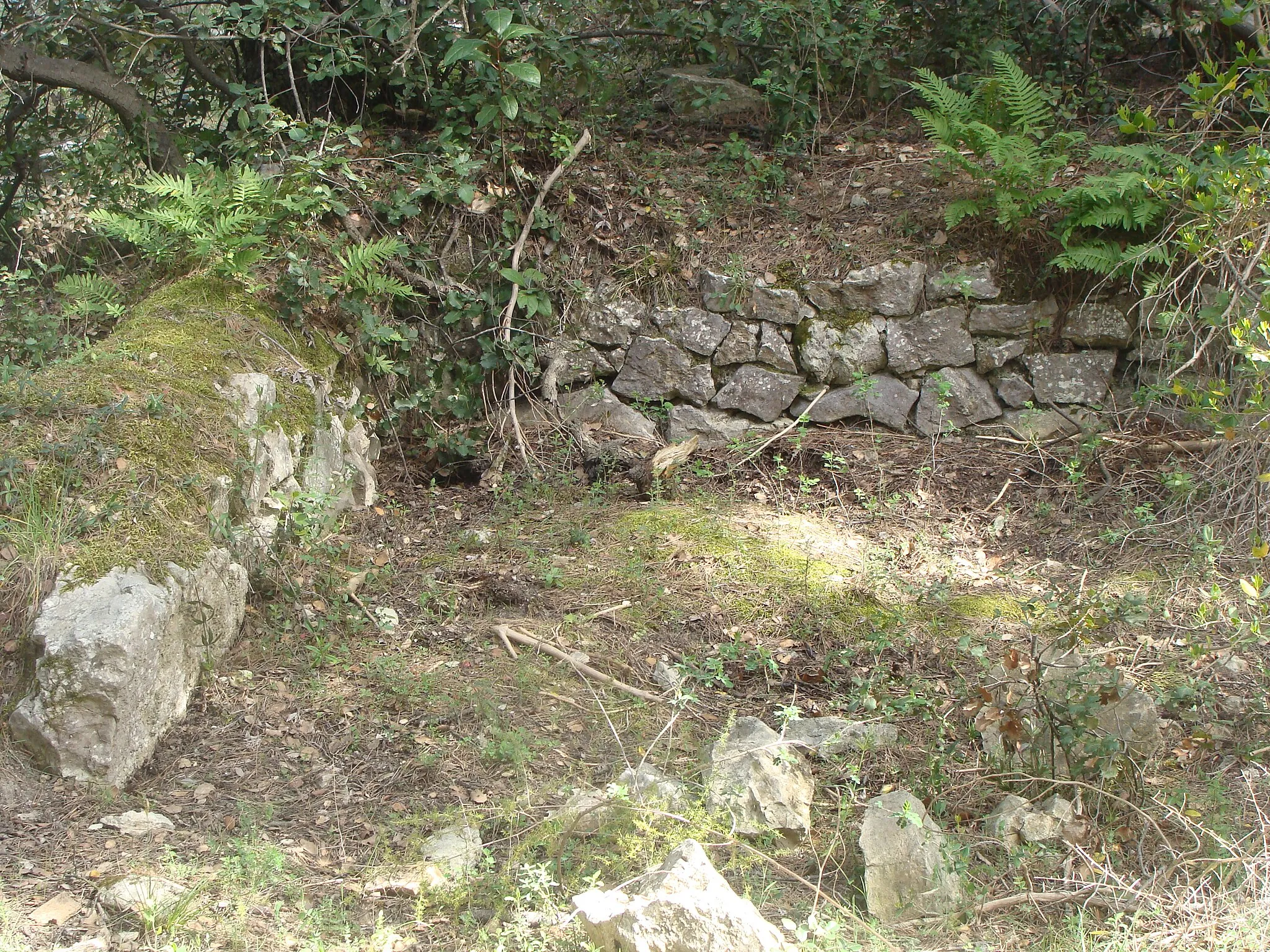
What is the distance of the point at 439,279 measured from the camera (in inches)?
233

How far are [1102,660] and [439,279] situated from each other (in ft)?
13.4

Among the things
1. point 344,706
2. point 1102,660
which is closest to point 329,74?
point 344,706

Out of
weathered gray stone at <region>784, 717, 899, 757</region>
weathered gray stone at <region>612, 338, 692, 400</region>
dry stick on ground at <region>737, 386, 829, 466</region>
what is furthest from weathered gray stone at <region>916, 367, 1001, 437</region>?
weathered gray stone at <region>784, 717, 899, 757</region>

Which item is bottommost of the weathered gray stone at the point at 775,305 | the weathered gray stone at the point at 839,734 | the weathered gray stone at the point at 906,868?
the weathered gray stone at the point at 839,734

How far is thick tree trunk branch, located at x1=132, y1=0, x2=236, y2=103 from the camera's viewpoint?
6.25 metres

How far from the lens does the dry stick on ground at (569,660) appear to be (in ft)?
13.4

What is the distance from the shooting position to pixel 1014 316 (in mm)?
6047

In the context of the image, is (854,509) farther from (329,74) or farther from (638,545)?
(329,74)

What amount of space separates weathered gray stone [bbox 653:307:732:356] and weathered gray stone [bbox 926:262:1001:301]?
127 centimetres

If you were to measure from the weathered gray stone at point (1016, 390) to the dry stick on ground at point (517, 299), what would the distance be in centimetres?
292

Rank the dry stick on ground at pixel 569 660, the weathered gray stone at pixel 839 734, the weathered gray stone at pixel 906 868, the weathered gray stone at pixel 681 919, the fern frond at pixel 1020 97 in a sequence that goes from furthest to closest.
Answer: the fern frond at pixel 1020 97 < the dry stick on ground at pixel 569 660 < the weathered gray stone at pixel 839 734 < the weathered gray stone at pixel 906 868 < the weathered gray stone at pixel 681 919

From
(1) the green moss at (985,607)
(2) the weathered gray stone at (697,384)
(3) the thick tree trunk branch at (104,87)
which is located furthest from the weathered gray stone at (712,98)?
(1) the green moss at (985,607)

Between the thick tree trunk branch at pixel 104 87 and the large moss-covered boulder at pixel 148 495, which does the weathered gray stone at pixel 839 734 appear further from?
the thick tree trunk branch at pixel 104 87

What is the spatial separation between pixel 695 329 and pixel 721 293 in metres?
0.27
